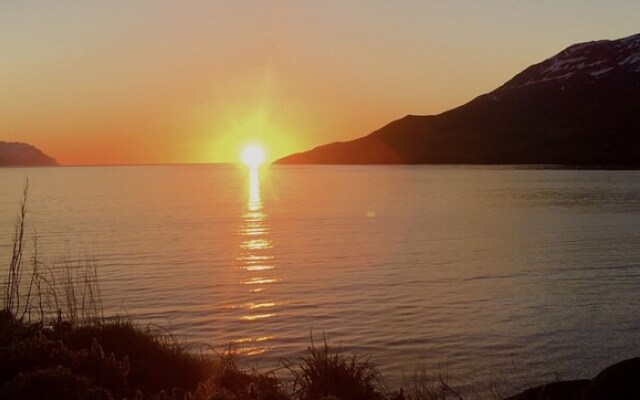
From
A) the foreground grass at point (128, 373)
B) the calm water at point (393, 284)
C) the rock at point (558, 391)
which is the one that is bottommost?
the calm water at point (393, 284)

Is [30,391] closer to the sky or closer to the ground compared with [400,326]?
closer to the sky

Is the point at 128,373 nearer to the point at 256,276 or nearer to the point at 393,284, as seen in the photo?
the point at 393,284

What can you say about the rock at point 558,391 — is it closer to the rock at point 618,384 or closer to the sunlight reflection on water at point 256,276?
the rock at point 618,384

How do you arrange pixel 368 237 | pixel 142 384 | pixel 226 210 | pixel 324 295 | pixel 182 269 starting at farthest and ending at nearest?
pixel 226 210 < pixel 368 237 < pixel 182 269 < pixel 324 295 < pixel 142 384

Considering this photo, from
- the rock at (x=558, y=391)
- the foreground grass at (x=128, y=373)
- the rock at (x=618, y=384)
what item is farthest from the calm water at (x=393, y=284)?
the rock at (x=618, y=384)

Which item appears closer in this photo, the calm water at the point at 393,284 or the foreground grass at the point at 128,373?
the foreground grass at the point at 128,373

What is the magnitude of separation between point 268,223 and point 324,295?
36781mm

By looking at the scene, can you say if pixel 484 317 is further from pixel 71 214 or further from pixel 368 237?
pixel 71 214

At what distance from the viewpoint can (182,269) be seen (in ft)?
109

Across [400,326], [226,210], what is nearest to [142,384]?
[400,326]

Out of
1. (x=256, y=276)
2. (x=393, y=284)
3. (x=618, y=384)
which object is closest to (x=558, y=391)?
(x=618, y=384)

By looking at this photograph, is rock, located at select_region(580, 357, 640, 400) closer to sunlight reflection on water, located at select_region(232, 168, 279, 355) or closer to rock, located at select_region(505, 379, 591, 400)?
rock, located at select_region(505, 379, 591, 400)

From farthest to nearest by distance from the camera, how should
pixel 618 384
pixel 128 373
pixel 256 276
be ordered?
1. pixel 256 276
2. pixel 128 373
3. pixel 618 384

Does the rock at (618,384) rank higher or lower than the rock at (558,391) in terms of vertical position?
higher
